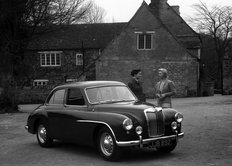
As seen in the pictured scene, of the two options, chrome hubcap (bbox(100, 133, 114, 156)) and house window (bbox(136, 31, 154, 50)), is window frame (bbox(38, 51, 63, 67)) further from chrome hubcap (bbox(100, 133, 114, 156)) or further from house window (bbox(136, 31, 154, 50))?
chrome hubcap (bbox(100, 133, 114, 156))

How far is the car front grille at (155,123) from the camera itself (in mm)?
8016

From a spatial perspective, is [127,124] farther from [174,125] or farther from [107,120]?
[174,125]

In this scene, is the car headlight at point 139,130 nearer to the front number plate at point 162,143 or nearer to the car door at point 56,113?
the front number plate at point 162,143

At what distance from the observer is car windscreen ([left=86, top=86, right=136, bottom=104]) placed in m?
9.08

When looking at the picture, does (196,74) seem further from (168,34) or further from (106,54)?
(106,54)

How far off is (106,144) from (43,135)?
9.50 ft

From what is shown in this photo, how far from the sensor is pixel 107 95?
9195 millimetres

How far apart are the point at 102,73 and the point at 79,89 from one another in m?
29.9

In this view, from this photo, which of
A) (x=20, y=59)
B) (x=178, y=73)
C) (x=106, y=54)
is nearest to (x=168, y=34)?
(x=178, y=73)

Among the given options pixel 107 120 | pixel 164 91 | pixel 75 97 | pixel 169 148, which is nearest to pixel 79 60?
pixel 164 91

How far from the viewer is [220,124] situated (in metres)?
13.7

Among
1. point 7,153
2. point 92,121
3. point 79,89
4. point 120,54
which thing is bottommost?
point 7,153

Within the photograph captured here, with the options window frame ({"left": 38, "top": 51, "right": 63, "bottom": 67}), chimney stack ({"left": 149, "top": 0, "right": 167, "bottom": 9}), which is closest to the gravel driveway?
window frame ({"left": 38, "top": 51, "right": 63, "bottom": 67})

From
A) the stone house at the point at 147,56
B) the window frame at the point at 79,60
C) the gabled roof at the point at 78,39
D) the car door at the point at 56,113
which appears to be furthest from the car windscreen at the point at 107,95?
the window frame at the point at 79,60
